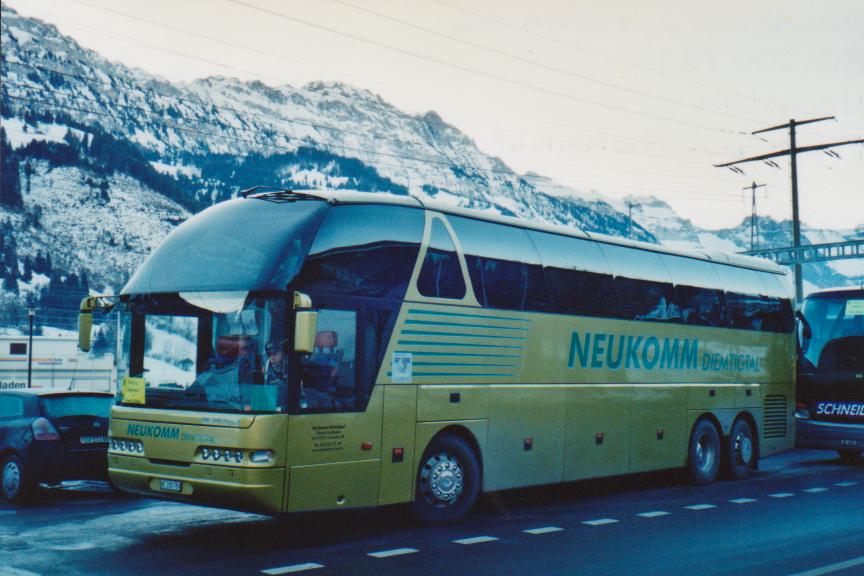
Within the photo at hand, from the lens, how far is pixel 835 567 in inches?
342

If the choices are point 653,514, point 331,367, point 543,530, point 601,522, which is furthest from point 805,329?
point 331,367

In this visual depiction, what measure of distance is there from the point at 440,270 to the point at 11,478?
6015mm

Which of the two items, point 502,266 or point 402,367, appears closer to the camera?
point 402,367

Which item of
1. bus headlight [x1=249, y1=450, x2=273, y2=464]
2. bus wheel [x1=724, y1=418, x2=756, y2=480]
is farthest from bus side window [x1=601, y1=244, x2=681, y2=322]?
bus headlight [x1=249, y1=450, x2=273, y2=464]

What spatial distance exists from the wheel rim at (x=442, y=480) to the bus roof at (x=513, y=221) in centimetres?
275

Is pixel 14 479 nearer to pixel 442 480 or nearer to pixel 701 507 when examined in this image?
pixel 442 480

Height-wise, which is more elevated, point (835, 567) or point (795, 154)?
point (795, 154)

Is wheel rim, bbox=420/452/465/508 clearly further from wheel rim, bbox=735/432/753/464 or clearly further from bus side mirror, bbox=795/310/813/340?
bus side mirror, bbox=795/310/813/340

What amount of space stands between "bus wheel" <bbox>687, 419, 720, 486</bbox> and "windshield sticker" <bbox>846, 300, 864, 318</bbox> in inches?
181

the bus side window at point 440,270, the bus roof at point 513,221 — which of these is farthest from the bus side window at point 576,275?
the bus side window at point 440,270

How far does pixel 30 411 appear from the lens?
12758 mm

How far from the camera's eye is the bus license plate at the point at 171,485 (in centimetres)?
955

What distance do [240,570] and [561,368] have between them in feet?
18.6

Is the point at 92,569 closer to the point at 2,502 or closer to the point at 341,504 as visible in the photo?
the point at 341,504
